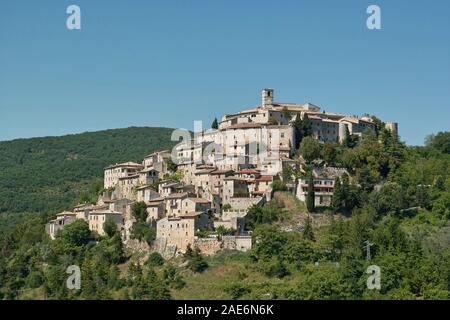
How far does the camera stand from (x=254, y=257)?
60.0 metres

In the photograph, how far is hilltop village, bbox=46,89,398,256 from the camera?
63.2 m

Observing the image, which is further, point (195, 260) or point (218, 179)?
point (218, 179)

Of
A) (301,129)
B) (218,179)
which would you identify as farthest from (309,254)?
(301,129)

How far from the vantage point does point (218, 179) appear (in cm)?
6806

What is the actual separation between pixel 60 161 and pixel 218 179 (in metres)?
79.8

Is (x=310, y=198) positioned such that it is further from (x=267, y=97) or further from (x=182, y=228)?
(x=267, y=97)

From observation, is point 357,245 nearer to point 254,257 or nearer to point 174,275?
point 254,257

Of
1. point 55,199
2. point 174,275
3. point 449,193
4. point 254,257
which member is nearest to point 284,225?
point 254,257

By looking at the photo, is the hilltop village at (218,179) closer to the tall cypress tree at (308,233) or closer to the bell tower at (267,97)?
the bell tower at (267,97)

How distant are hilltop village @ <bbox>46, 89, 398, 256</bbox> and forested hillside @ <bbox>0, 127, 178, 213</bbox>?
33396 millimetres

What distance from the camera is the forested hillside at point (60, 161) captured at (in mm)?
119062

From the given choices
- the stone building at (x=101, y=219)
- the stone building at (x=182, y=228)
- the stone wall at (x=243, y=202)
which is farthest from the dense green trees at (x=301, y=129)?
the stone building at (x=101, y=219)

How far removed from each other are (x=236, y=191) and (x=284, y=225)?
4836 millimetres

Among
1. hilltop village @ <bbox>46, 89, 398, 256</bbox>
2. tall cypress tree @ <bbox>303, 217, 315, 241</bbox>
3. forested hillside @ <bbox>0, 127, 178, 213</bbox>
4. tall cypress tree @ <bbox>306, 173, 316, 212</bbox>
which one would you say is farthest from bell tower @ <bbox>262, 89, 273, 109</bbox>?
forested hillside @ <bbox>0, 127, 178, 213</bbox>
